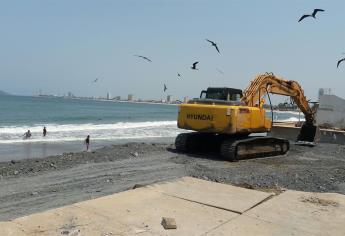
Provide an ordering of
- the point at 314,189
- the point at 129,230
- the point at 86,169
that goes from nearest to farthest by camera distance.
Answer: the point at 129,230 → the point at 314,189 → the point at 86,169

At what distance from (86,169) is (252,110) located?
216 inches

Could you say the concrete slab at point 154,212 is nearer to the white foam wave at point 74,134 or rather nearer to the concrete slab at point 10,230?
the concrete slab at point 10,230

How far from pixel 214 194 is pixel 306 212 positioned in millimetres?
1521

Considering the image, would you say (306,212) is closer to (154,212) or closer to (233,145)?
(154,212)

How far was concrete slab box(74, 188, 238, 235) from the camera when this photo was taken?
562cm

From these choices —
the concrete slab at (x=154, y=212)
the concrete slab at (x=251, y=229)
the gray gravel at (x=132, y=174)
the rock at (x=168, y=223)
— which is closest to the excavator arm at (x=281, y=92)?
the gray gravel at (x=132, y=174)

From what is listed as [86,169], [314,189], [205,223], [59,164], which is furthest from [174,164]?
[205,223]

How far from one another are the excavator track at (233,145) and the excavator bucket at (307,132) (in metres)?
3.51

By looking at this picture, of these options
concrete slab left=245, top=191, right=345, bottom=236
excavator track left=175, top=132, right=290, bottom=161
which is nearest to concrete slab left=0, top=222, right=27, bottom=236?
concrete slab left=245, top=191, right=345, bottom=236

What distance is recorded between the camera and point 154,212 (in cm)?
625

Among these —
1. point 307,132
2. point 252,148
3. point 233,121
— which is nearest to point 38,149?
point 252,148

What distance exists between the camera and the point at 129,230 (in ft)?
18.0

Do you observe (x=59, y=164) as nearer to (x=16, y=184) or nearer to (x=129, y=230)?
(x=16, y=184)

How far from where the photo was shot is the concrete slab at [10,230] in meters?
5.12
